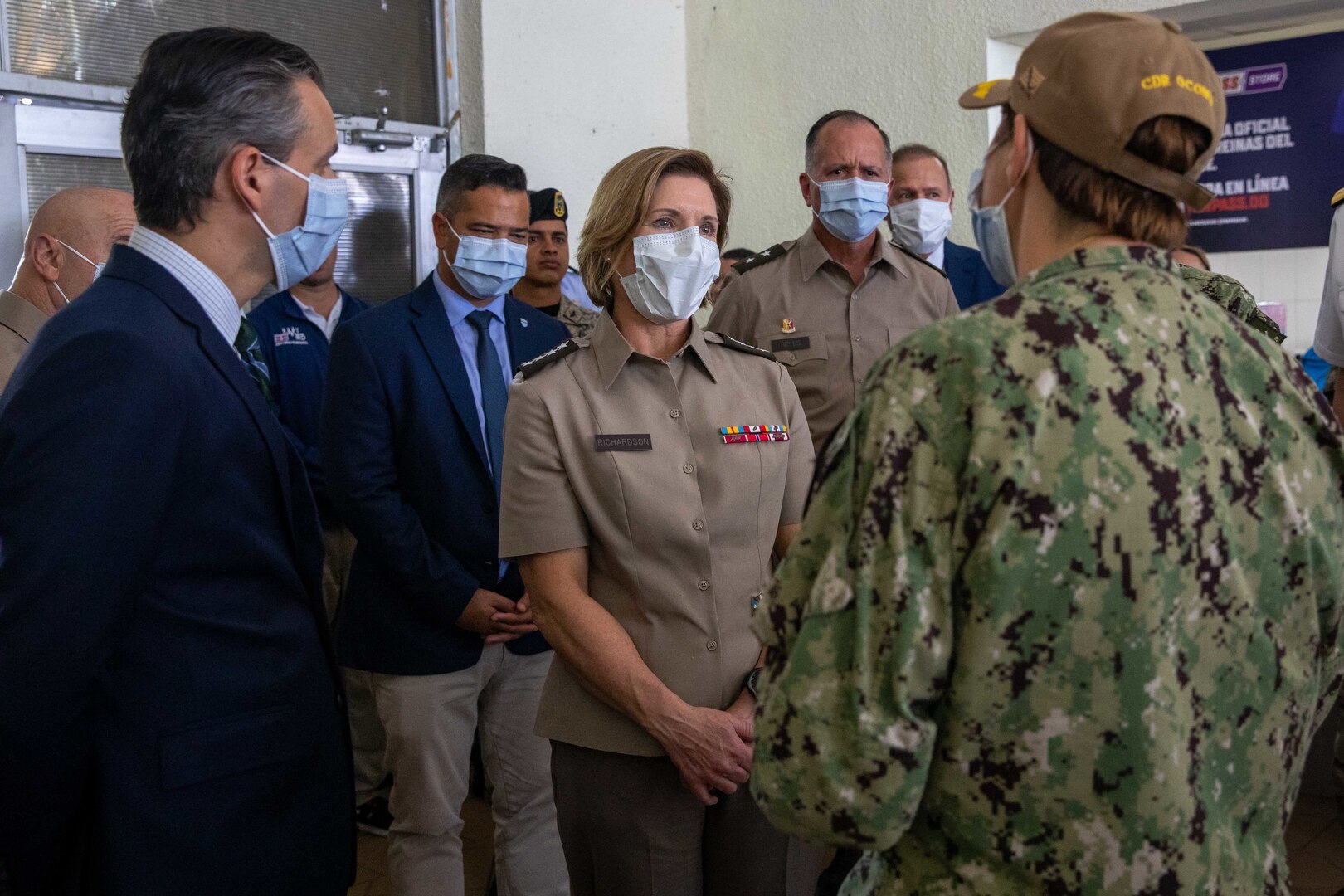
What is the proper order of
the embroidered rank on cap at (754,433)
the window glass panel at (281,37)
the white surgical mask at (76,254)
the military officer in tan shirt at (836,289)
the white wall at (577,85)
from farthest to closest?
1. the white wall at (577,85)
2. the window glass panel at (281,37)
3. the military officer in tan shirt at (836,289)
4. the white surgical mask at (76,254)
5. the embroidered rank on cap at (754,433)

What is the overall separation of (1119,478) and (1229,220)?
5078 millimetres

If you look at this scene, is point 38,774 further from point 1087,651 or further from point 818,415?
point 818,415

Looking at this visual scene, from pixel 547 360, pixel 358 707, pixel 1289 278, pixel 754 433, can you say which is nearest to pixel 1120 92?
pixel 754 433

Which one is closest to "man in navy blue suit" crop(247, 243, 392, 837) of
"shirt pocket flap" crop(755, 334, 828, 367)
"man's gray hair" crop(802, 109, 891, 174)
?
"shirt pocket flap" crop(755, 334, 828, 367)

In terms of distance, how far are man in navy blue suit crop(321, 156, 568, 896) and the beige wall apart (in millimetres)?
2443

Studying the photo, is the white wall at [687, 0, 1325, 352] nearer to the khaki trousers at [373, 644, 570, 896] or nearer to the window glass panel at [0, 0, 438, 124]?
the window glass panel at [0, 0, 438, 124]

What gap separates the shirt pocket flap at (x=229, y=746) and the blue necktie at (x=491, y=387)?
1.12m

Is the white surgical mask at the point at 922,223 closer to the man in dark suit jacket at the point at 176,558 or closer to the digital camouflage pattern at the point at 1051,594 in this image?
the man in dark suit jacket at the point at 176,558

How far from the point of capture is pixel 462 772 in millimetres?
2529

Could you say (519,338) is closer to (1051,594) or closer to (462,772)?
(462,772)

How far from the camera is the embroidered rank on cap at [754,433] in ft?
5.90

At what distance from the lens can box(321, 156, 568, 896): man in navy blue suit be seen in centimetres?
244

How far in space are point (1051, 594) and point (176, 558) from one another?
3.24 feet

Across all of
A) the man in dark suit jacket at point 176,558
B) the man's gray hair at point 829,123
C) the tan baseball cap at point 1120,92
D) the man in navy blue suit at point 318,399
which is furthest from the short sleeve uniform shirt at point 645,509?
the man in navy blue suit at point 318,399
